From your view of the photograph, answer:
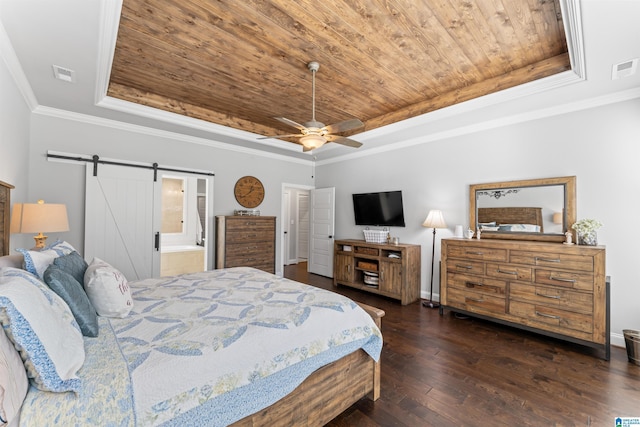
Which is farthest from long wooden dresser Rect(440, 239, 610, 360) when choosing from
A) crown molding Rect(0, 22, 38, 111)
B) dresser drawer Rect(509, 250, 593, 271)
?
crown molding Rect(0, 22, 38, 111)

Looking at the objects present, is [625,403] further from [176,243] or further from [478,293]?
[176,243]

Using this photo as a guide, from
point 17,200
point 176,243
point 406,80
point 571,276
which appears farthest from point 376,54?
point 176,243

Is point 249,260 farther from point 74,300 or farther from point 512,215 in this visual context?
point 512,215

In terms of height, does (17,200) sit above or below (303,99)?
below

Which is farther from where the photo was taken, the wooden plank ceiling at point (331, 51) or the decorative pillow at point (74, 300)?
the wooden plank ceiling at point (331, 51)

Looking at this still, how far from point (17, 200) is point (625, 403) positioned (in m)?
5.62

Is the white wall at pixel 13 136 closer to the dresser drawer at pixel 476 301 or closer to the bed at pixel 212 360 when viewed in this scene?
the bed at pixel 212 360

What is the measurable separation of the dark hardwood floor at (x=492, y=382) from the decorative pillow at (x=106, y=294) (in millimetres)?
1532

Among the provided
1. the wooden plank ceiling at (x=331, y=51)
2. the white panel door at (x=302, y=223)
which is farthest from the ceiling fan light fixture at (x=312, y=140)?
the white panel door at (x=302, y=223)

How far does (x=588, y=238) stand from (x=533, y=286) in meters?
0.75

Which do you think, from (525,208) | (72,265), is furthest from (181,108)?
(525,208)

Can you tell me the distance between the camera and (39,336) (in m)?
1.00

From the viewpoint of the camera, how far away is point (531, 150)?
356 cm

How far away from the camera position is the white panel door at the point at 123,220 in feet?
12.4
